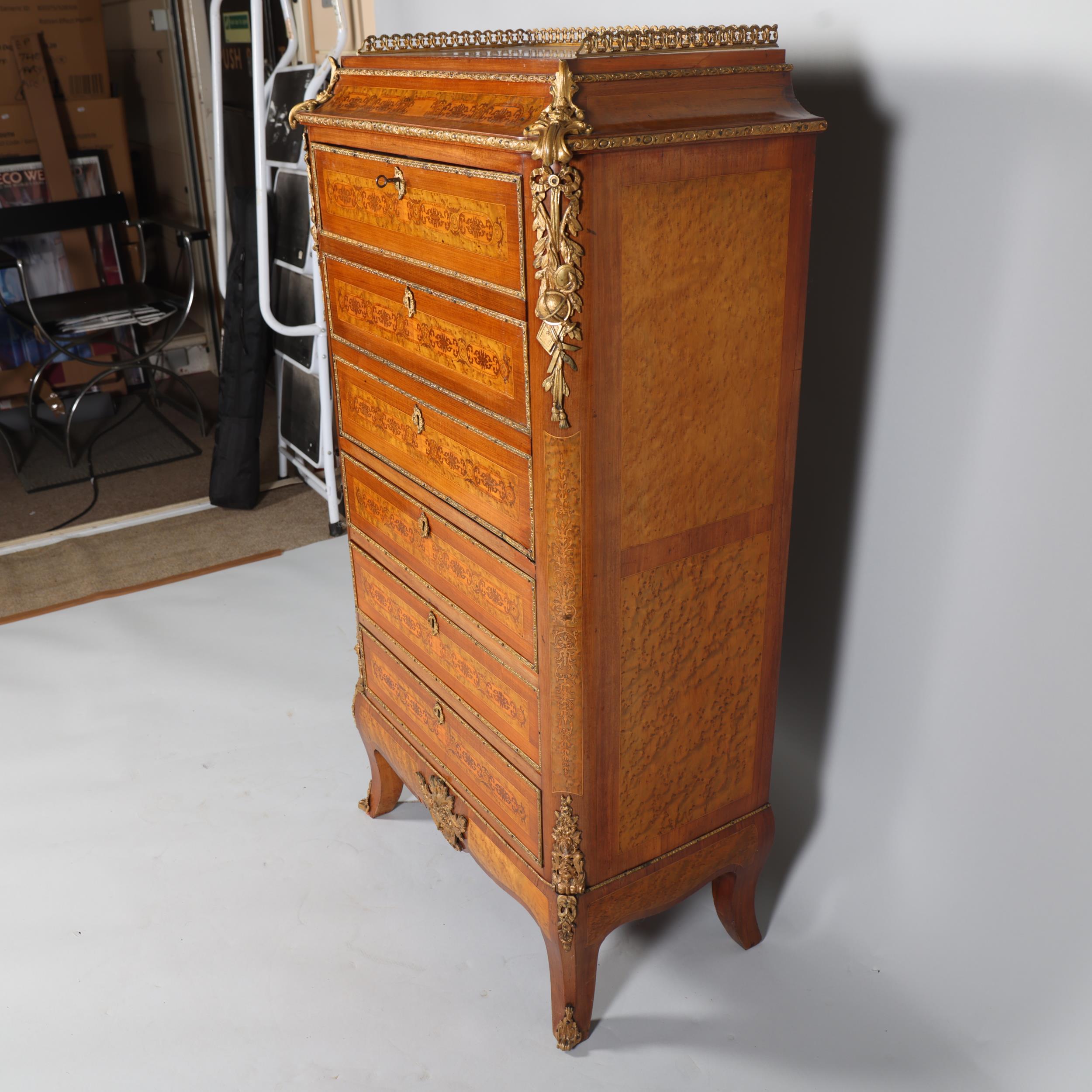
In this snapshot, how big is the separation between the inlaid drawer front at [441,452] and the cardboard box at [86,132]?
327 cm

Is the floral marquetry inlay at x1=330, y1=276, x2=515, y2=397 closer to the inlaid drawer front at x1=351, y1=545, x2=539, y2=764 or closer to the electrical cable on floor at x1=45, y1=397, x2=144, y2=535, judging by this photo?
the inlaid drawer front at x1=351, y1=545, x2=539, y2=764

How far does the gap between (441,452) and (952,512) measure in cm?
79

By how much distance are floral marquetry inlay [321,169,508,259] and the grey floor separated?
1.17 metres

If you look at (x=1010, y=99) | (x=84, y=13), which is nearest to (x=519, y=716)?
(x=1010, y=99)

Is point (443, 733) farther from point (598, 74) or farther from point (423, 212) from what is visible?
point (598, 74)

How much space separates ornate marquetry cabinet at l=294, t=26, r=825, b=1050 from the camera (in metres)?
1.24

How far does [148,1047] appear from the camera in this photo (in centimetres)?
172

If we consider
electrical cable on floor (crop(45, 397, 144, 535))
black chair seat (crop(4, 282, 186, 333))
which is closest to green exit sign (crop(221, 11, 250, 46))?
black chair seat (crop(4, 282, 186, 333))

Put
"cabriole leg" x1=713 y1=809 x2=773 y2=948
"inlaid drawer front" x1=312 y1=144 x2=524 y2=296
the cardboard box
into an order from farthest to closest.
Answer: the cardboard box, "cabriole leg" x1=713 y1=809 x2=773 y2=948, "inlaid drawer front" x1=312 y1=144 x2=524 y2=296

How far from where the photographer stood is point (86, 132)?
15.2 ft

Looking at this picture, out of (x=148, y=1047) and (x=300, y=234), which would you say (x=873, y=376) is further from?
(x=300, y=234)

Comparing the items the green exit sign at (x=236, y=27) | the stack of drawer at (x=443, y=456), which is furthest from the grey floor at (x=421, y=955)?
the green exit sign at (x=236, y=27)

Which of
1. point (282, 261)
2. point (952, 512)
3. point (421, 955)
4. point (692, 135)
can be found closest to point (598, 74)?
point (692, 135)

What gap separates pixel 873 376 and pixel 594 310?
66 centimetres
